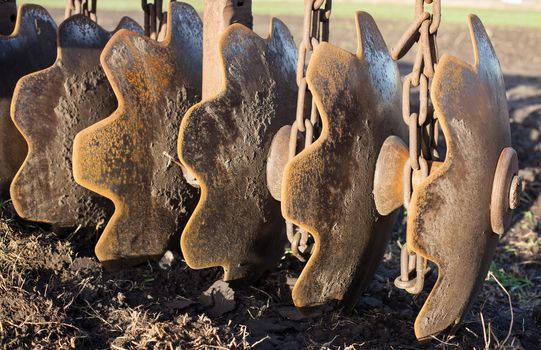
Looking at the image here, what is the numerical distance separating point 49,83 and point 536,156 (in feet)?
13.1

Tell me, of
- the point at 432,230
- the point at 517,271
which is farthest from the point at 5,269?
the point at 517,271

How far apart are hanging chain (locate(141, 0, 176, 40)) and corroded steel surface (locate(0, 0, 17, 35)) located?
2.41 ft

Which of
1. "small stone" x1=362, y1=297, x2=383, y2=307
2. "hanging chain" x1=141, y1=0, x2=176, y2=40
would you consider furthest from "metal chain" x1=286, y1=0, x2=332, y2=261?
"hanging chain" x1=141, y1=0, x2=176, y2=40

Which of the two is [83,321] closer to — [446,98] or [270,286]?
[270,286]

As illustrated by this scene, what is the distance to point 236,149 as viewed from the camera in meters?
2.84

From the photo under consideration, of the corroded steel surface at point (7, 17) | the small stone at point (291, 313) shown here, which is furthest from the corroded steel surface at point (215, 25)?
the corroded steel surface at point (7, 17)

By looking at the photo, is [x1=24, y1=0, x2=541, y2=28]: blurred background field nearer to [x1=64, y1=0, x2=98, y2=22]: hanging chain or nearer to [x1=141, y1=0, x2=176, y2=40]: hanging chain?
[x1=64, y1=0, x2=98, y2=22]: hanging chain

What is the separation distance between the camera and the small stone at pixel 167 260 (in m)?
3.28

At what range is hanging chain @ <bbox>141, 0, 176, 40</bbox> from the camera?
3.51m

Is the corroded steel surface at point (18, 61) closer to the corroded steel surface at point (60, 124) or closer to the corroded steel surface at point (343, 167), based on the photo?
the corroded steel surface at point (60, 124)

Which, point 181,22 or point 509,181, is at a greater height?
point 181,22

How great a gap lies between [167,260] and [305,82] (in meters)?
1.13

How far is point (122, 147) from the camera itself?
3.01 m

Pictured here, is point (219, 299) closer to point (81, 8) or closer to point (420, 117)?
point (420, 117)
